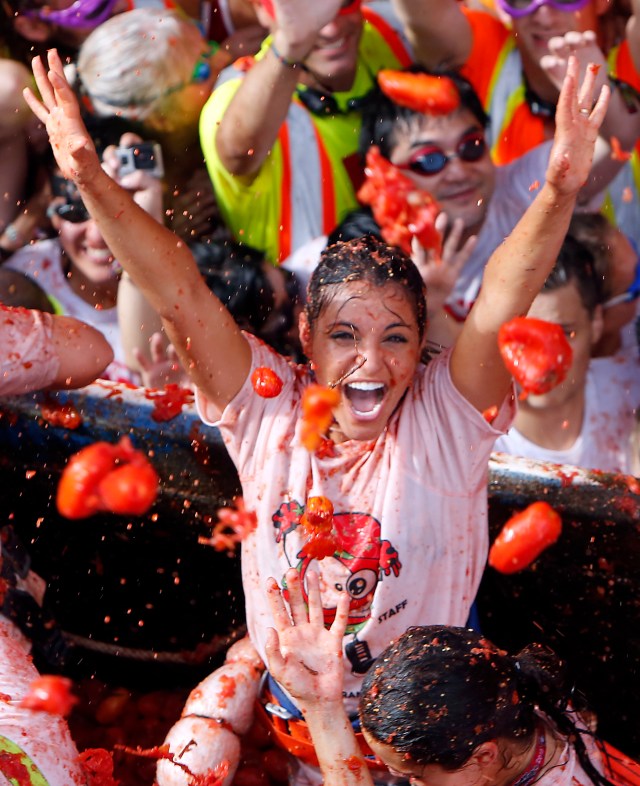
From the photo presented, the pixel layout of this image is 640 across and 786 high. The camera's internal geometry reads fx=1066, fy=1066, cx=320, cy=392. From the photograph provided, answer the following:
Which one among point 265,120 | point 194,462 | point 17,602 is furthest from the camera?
point 265,120

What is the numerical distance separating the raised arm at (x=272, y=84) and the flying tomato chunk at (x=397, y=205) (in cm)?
35

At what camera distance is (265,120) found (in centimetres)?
313

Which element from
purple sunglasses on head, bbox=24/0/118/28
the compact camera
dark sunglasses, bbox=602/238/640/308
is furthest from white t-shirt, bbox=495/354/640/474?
purple sunglasses on head, bbox=24/0/118/28

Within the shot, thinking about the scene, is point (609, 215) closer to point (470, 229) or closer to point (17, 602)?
point (470, 229)

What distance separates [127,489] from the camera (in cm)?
240

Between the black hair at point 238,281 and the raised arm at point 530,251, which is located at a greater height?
the raised arm at point 530,251

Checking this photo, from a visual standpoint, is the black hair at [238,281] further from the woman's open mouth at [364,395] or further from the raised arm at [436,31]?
the woman's open mouth at [364,395]

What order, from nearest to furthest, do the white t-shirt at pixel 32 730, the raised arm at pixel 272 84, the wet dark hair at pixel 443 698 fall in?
the wet dark hair at pixel 443 698 < the white t-shirt at pixel 32 730 < the raised arm at pixel 272 84

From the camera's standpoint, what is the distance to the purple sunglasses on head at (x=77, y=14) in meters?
3.37

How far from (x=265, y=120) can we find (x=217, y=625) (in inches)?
57.3

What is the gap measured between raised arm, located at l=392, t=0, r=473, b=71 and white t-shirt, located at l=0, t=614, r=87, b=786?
223 centimetres

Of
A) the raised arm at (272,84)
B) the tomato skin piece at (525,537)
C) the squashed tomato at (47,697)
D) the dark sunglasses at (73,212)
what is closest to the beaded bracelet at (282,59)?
the raised arm at (272,84)

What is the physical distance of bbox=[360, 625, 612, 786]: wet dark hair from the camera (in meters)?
1.70

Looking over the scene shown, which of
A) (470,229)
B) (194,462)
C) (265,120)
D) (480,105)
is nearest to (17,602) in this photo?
(194,462)
